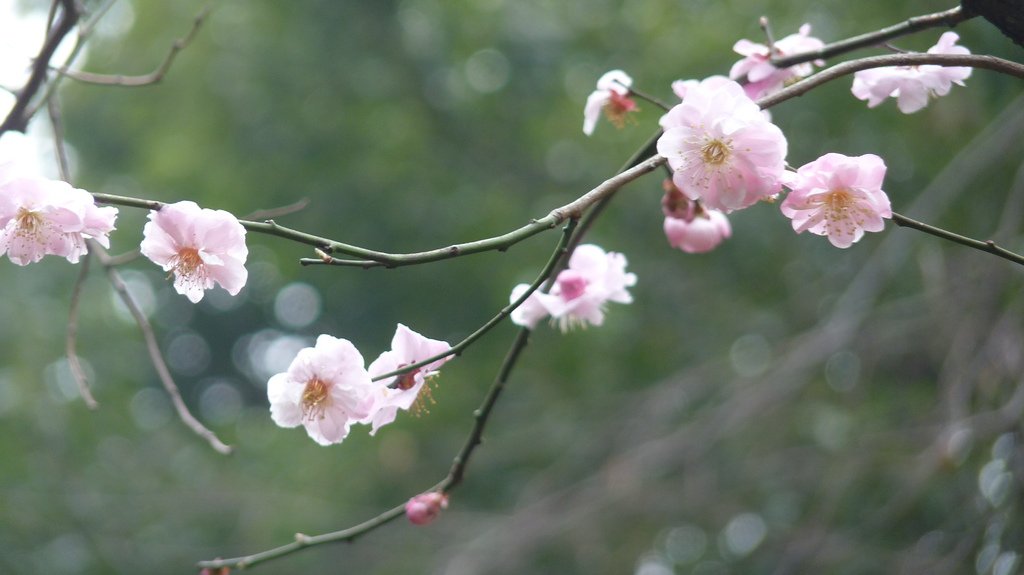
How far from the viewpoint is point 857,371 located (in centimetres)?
325

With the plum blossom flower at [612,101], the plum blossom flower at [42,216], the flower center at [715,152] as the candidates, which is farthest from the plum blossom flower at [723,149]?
the plum blossom flower at [42,216]

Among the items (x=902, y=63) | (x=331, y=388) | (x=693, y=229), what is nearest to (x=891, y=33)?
(x=902, y=63)

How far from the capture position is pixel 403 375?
0.93m

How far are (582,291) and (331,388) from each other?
1.31 feet

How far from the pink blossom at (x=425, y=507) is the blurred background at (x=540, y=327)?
118cm

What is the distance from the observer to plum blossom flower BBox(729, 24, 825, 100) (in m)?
1.07

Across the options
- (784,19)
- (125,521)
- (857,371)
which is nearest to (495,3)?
(784,19)

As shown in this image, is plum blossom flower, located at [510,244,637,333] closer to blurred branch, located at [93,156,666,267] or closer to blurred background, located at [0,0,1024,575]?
blurred branch, located at [93,156,666,267]

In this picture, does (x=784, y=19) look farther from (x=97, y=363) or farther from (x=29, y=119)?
(x=97, y=363)

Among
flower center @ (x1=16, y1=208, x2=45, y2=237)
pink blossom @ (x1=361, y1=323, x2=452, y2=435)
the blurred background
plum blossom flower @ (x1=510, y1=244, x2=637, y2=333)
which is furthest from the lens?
the blurred background

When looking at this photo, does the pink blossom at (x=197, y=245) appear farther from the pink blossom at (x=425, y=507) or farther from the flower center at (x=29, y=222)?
the pink blossom at (x=425, y=507)

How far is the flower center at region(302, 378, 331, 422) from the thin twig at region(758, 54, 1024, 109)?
48 cm

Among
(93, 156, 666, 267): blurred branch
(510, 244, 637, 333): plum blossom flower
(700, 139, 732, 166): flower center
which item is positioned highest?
(510, 244, 637, 333): plum blossom flower

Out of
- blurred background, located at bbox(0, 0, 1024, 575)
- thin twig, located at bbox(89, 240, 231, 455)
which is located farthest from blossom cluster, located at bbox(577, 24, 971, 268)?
blurred background, located at bbox(0, 0, 1024, 575)
